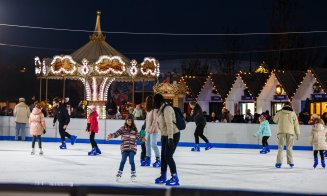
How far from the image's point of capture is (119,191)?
4.38 m

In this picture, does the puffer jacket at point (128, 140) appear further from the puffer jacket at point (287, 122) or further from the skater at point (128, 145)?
the puffer jacket at point (287, 122)

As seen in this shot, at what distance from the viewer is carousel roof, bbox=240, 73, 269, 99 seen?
44475mm

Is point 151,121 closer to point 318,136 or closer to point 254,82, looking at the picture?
point 318,136

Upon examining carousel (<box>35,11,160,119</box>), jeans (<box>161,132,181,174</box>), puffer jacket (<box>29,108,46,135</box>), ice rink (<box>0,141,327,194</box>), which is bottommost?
ice rink (<box>0,141,327,194</box>)

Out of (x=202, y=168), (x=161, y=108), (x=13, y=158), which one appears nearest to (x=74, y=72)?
(x=13, y=158)

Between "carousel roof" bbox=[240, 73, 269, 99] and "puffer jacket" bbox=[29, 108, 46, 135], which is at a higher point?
"carousel roof" bbox=[240, 73, 269, 99]

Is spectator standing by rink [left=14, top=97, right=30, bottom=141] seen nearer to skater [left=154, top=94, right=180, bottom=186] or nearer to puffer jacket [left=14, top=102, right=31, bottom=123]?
puffer jacket [left=14, top=102, right=31, bottom=123]

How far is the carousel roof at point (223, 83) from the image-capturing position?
1907 inches

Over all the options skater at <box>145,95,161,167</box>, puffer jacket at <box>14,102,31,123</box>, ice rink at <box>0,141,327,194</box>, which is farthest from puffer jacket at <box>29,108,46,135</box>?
puffer jacket at <box>14,102,31,123</box>

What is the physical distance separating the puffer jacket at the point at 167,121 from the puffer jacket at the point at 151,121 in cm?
261

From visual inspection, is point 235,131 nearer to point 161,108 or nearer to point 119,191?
point 161,108

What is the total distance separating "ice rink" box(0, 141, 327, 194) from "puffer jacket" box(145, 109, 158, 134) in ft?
2.65

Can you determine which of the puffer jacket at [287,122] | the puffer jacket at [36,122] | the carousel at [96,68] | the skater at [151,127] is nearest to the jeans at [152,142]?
the skater at [151,127]

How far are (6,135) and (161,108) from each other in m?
17.0
